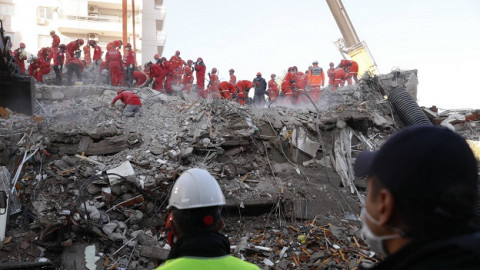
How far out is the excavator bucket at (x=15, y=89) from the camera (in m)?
9.56

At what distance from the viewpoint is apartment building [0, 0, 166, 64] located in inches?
1177

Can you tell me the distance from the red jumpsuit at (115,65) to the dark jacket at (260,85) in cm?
552

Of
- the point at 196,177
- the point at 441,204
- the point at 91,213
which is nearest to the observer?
the point at 441,204

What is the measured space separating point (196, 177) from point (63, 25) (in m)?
32.4

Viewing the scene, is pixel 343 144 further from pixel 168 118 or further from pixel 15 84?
pixel 15 84

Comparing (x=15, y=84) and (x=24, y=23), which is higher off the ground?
(x=24, y=23)

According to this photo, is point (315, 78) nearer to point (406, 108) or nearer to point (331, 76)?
point (331, 76)

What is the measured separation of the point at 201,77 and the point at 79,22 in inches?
720

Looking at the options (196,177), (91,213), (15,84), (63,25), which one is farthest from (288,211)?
(63,25)

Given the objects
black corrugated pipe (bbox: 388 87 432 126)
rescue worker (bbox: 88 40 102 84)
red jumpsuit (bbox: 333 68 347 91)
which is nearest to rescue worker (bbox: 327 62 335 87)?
red jumpsuit (bbox: 333 68 347 91)

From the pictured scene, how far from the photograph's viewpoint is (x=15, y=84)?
1016cm

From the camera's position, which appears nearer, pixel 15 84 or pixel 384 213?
pixel 384 213

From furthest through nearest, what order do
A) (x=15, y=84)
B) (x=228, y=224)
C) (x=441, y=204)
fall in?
(x=15, y=84) < (x=228, y=224) < (x=441, y=204)

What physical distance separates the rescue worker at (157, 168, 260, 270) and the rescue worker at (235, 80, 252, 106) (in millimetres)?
13790
